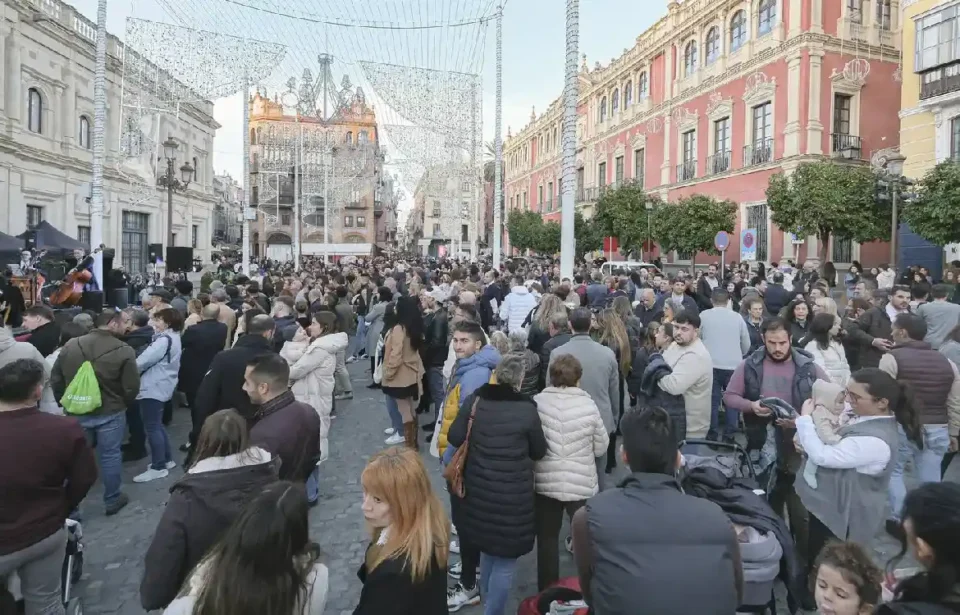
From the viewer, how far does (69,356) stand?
200 inches

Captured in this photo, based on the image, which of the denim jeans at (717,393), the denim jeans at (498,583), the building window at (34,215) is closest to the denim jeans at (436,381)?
the denim jeans at (717,393)

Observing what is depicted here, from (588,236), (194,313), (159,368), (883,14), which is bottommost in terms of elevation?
(159,368)

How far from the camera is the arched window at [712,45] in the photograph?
27500 mm

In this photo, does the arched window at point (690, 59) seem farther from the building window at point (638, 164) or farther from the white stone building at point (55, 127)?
the white stone building at point (55, 127)

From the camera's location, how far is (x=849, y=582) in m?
2.04

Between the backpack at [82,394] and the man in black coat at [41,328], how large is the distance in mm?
1238

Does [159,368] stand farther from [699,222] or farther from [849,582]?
[699,222]

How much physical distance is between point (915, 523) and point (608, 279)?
11.0 meters

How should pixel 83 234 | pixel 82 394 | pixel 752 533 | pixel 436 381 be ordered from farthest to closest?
pixel 83 234, pixel 436 381, pixel 82 394, pixel 752 533

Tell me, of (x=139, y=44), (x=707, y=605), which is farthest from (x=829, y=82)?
(x=707, y=605)

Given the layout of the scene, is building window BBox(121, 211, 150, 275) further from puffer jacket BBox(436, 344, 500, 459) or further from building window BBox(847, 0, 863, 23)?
building window BBox(847, 0, 863, 23)

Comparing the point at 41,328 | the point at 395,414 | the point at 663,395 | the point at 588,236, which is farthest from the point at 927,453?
the point at 588,236

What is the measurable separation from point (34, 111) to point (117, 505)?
22.7 meters

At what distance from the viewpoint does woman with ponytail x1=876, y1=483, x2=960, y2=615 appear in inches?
67.4
